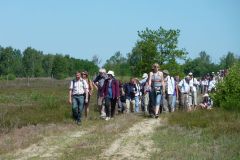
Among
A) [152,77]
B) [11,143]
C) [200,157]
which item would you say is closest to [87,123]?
[152,77]

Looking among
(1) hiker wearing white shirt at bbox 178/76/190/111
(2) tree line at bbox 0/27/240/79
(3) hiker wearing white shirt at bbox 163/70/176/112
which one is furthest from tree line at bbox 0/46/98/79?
(3) hiker wearing white shirt at bbox 163/70/176/112

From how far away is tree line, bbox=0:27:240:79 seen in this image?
118 feet

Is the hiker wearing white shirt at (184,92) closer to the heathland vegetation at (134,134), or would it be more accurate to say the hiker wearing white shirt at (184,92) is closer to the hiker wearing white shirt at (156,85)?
the heathland vegetation at (134,134)

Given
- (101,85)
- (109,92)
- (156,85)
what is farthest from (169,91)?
(156,85)

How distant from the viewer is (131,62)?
49.0 metres

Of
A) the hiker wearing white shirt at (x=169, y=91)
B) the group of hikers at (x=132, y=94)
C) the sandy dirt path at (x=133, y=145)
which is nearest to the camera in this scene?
the sandy dirt path at (x=133, y=145)

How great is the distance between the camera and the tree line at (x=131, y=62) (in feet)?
118

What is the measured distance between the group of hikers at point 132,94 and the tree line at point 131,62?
2.70 meters

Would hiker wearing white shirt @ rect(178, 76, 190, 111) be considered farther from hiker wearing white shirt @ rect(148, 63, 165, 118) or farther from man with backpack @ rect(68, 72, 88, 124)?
man with backpack @ rect(68, 72, 88, 124)

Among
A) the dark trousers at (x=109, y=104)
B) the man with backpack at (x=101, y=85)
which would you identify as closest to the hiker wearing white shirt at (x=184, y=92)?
the man with backpack at (x=101, y=85)

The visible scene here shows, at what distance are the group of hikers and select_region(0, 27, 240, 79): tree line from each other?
2702 mm

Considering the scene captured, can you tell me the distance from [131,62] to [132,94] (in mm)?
27544

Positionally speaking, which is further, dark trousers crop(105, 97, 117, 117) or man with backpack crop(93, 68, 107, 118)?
man with backpack crop(93, 68, 107, 118)

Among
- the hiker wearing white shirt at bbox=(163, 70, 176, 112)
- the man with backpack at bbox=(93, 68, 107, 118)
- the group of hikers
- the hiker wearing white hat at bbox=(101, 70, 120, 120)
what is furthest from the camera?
the hiker wearing white shirt at bbox=(163, 70, 176, 112)
